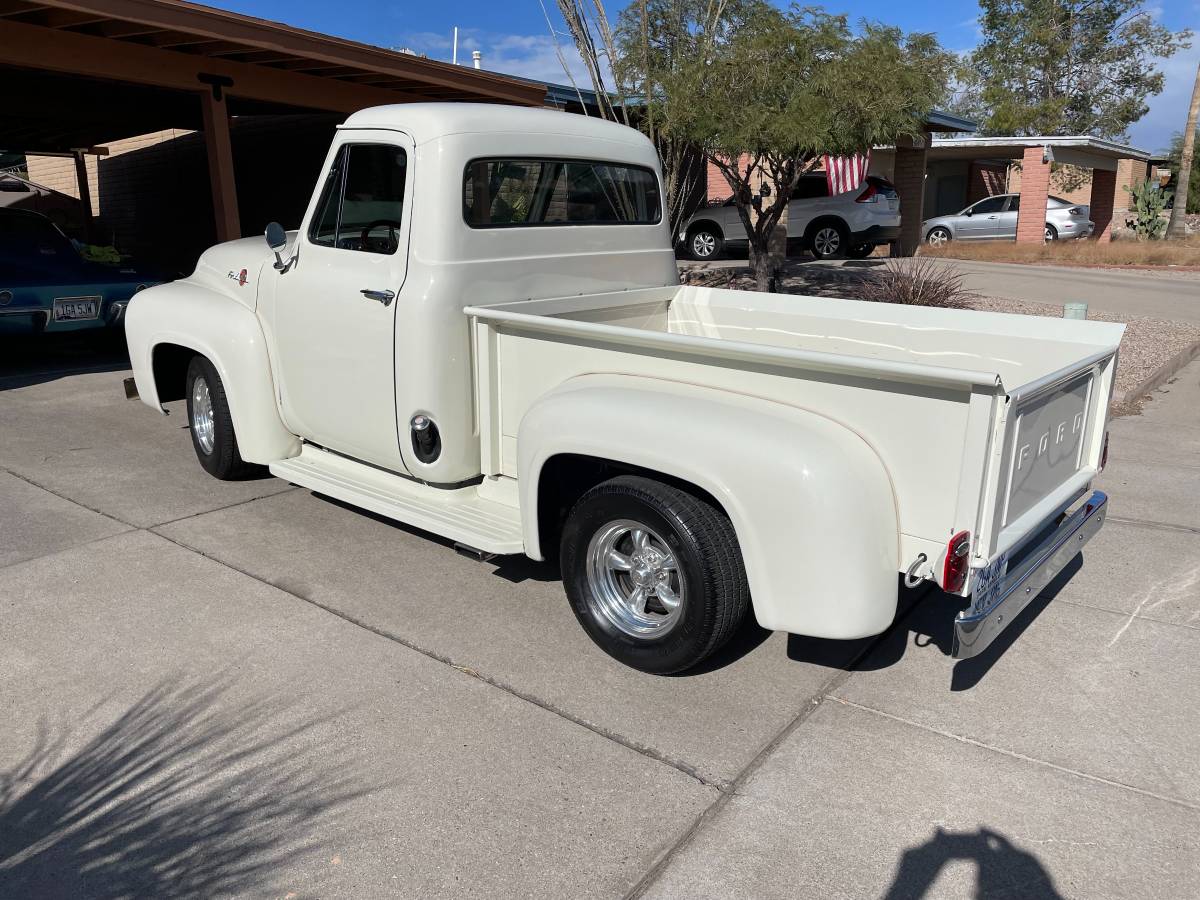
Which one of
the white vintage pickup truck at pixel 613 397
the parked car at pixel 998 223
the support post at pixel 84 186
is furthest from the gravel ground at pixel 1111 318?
the support post at pixel 84 186

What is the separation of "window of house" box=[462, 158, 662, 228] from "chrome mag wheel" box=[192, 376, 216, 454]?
2.20 meters

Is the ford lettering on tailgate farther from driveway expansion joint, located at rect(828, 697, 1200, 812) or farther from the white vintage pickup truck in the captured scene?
driveway expansion joint, located at rect(828, 697, 1200, 812)

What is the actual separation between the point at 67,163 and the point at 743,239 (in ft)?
47.6

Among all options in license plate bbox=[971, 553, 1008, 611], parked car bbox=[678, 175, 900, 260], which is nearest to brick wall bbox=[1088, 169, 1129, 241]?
parked car bbox=[678, 175, 900, 260]

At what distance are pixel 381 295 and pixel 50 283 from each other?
6376 millimetres

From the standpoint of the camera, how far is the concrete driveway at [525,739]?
8.55 feet

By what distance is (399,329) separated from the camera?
4.12 meters

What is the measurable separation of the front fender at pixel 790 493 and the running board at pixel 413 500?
0.86m

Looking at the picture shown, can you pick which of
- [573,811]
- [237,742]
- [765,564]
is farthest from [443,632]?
[765,564]

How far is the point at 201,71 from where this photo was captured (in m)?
9.67

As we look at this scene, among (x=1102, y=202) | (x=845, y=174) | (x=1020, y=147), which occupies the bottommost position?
(x=1102, y=202)

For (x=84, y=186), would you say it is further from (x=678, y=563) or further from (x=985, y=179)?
(x=985, y=179)

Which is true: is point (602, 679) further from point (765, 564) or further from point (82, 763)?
point (82, 763)

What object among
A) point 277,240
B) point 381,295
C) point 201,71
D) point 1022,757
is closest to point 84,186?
point 201,71
